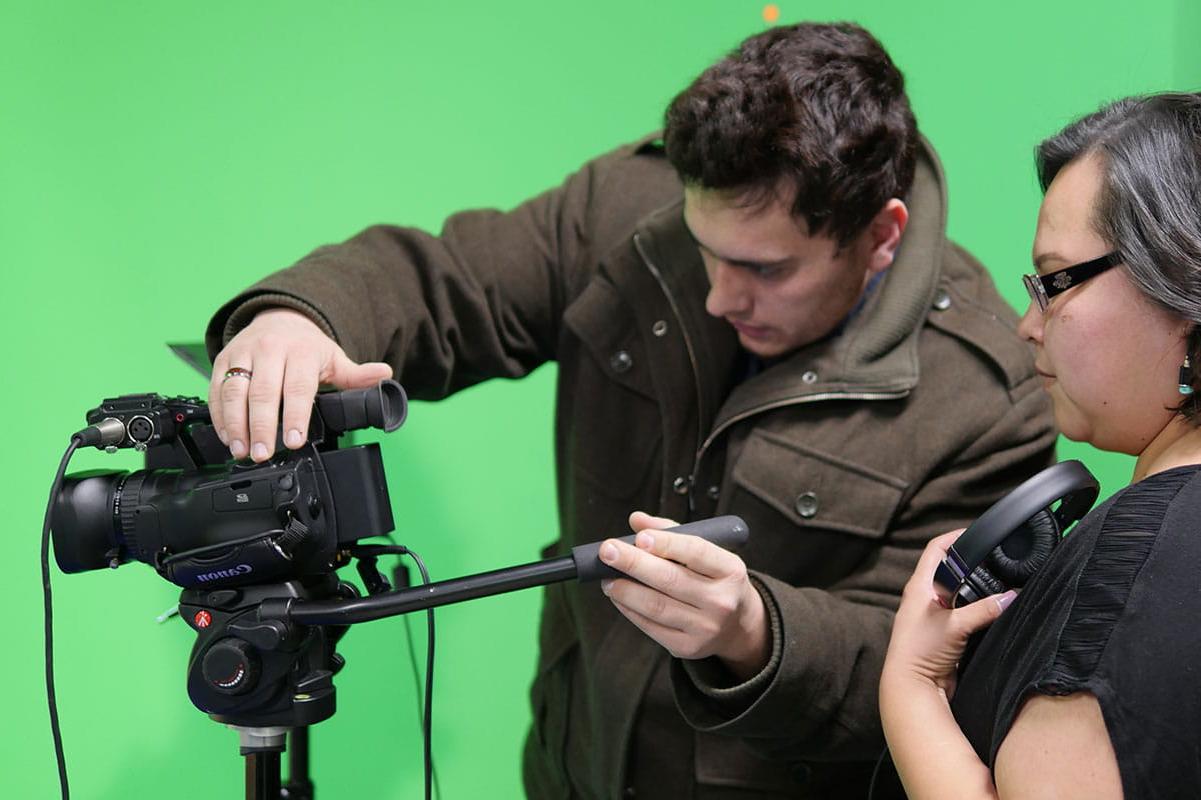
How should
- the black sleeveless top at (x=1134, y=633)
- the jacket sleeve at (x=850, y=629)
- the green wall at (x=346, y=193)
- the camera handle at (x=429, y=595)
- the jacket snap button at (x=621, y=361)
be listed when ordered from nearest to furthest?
the black sleeveless top at (x=1134, y=633) < the camera handle at (x=429, y=595) < the jacket sleeve at (x=850, y=629) < the jacket snap button at (x=621, y=361) < the green wall at (x=346, y=193)

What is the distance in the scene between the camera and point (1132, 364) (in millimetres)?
891

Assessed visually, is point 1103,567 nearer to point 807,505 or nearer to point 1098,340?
point 1098,340

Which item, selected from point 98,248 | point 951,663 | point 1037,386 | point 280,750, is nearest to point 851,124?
point 1037,386

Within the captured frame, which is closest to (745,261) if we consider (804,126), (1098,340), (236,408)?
(804,126)

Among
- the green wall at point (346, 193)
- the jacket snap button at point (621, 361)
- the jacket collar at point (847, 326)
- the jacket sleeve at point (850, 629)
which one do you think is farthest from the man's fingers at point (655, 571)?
the green wall at point (346, 193)

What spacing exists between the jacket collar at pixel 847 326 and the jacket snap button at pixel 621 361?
0.27 feet

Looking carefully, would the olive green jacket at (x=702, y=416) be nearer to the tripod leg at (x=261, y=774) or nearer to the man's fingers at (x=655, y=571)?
the man's fingers at (x=655, y=571)

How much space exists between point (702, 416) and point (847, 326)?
0.66 ft

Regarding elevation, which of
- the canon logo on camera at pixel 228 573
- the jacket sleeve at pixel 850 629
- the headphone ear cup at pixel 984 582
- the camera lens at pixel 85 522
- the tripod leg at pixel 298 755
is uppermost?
the camera lens at pixel 85 522

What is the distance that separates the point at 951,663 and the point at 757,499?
42 cm

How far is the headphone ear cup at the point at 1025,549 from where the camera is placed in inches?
36.8

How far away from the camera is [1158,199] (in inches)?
34.4

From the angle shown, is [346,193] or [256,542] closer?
[256,542]

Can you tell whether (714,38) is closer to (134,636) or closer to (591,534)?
(591,534)
